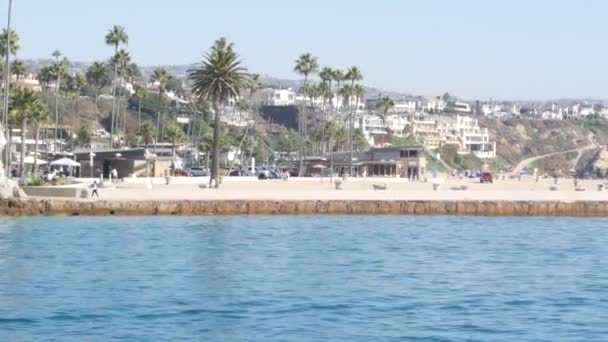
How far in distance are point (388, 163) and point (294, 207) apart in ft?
229

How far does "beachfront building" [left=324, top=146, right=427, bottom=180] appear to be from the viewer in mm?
146625

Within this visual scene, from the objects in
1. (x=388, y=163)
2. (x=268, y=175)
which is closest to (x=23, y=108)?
(x=268, y=175)

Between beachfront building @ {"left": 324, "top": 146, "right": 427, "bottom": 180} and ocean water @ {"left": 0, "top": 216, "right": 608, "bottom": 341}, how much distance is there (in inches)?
3012

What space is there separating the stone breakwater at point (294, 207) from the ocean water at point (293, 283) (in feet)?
12.2

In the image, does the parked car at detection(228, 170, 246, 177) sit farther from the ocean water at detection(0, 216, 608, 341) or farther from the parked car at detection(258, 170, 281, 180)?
the ocean water at detection(0, 216, 608, 341)

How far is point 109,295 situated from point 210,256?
1372 centimetres

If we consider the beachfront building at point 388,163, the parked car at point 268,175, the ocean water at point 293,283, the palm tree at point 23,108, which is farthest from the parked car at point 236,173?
the ocean water at point 293,283

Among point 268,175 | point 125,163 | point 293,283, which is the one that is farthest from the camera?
point 268,175

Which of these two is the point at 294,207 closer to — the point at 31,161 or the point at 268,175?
the point at 31,161

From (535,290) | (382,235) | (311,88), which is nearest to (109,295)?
(535,290)

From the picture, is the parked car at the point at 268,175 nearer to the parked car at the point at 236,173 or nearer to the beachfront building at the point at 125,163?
the parked car at the point at 236,173

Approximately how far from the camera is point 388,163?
14938cm

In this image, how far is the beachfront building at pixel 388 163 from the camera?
146625 mm

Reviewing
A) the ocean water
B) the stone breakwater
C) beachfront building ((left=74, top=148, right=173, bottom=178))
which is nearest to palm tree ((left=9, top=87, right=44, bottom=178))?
beachfront building ((left=74, top=148, right=173, bottom=178))
